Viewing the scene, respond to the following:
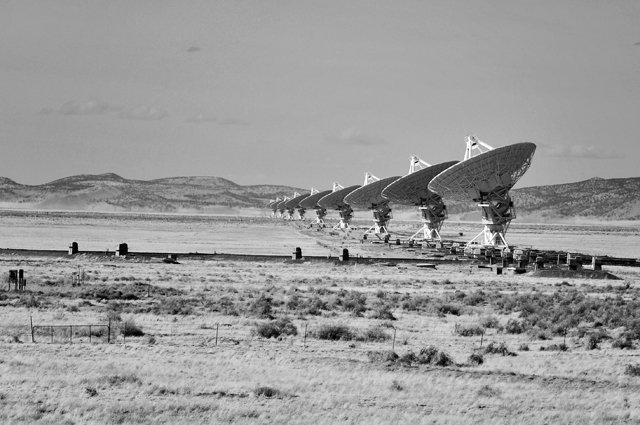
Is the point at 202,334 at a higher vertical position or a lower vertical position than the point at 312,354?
higher

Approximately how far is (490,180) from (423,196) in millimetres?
18957

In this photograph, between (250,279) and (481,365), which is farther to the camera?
(250,279)

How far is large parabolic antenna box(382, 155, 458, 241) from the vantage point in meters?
86.5

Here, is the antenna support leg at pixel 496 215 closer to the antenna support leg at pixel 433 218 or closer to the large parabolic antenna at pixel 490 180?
the large parabolic antenna at pixel 490 180

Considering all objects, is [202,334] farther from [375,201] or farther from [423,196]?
[375,201]

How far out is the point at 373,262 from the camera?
64562 millimetres

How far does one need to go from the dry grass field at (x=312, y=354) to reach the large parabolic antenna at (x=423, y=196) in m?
41.0

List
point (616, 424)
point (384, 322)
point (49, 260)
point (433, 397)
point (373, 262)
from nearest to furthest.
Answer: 1. point (616, 424)
2. point (433, 397)
3. point (384, 322)
4. point (49, 260)
5. point (373, 262)

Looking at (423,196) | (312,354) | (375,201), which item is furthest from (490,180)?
(312,354)

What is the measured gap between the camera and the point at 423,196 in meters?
89.6

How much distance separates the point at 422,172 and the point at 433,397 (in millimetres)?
67085

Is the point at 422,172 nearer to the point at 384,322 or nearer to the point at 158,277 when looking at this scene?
the point at 158,277

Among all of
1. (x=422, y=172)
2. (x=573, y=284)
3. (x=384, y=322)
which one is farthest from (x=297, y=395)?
(x=422, y=172)

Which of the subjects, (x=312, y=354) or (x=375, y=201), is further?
(x=375, y=201)
